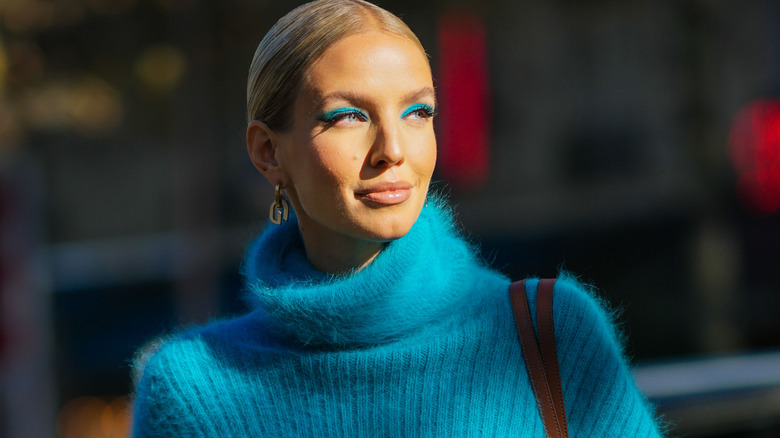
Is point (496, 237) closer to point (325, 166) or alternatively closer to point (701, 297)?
point (701, 297)

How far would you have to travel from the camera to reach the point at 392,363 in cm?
164

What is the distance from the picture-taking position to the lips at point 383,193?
62.6 inches

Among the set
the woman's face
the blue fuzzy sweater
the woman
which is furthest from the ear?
the blue fuzzy sweater

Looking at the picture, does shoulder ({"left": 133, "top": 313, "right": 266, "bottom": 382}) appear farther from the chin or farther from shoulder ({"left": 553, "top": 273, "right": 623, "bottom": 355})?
shoulder ({"left": 553, "top": 273, "right": 623, "bottom": 355})

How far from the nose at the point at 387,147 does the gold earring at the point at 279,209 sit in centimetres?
28

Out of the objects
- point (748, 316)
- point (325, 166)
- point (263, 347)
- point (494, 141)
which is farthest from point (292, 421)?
point (494, 141)

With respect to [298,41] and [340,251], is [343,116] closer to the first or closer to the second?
[298,41]

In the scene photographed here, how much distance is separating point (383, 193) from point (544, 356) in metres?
0.43

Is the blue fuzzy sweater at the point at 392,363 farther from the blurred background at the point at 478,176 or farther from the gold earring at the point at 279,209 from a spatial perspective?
the blurred background at the point at 478,176

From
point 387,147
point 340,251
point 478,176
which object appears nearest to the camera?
point 387,147

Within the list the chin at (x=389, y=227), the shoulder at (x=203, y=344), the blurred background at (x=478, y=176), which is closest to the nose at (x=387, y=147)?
the chin at (x=389, y=227)

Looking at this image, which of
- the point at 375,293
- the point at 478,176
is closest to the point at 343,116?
the point at 375,293

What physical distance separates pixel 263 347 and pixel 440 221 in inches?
18.2

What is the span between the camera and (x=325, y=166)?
1593 mm
